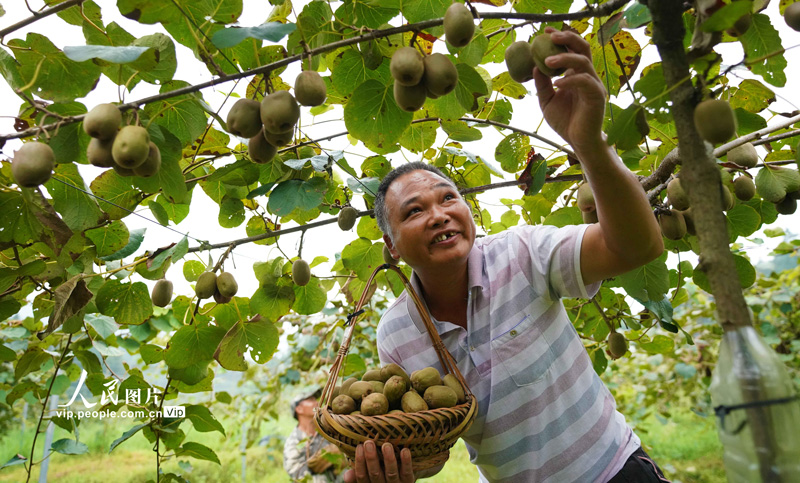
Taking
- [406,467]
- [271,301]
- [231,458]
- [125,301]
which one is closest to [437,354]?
[406,467]

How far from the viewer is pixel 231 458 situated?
Answer: 5691mm

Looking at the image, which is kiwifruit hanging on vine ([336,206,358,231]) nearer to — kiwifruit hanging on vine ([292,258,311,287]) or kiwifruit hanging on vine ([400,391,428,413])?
kiwifruit hanging on vine ([292,258,311,287])

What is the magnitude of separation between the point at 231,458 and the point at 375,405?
16.9ft

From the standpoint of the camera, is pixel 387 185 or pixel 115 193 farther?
pixel 387 185

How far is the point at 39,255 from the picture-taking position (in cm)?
182

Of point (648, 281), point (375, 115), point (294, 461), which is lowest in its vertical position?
point (294, 461)

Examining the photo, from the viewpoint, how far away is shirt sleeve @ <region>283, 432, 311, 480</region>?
13.8ft

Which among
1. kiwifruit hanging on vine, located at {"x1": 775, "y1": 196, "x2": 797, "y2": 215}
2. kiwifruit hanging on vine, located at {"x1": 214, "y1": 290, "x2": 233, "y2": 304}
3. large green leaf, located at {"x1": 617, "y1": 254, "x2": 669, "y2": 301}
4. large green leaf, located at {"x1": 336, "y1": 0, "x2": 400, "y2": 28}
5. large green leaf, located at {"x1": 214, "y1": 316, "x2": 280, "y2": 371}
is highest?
large green leaf, located at {"x1": 336, "y1": 0, "x2": 400, "y2": 28}

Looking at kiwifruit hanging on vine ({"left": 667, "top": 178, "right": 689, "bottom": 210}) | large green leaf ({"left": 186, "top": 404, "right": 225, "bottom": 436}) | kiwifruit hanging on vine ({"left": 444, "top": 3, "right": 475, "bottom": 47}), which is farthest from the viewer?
large green leaf ({"left": 186, "top": 404, "right": 225, "bottom": 436})

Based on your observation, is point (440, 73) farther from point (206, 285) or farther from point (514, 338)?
point (206, 285)

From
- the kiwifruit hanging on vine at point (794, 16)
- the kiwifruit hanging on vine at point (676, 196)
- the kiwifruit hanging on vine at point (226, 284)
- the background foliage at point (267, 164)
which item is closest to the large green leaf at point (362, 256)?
the background foliage at point (267, 164)

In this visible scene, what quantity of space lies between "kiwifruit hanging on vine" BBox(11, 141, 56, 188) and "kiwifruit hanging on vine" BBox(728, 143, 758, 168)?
1711mm

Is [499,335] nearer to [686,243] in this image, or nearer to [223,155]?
[686,243]

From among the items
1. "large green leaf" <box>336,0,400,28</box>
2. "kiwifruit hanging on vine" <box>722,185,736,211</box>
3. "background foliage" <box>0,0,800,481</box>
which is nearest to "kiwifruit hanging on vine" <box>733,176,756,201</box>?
"background foliage" <box>0,0,800,481</box>
